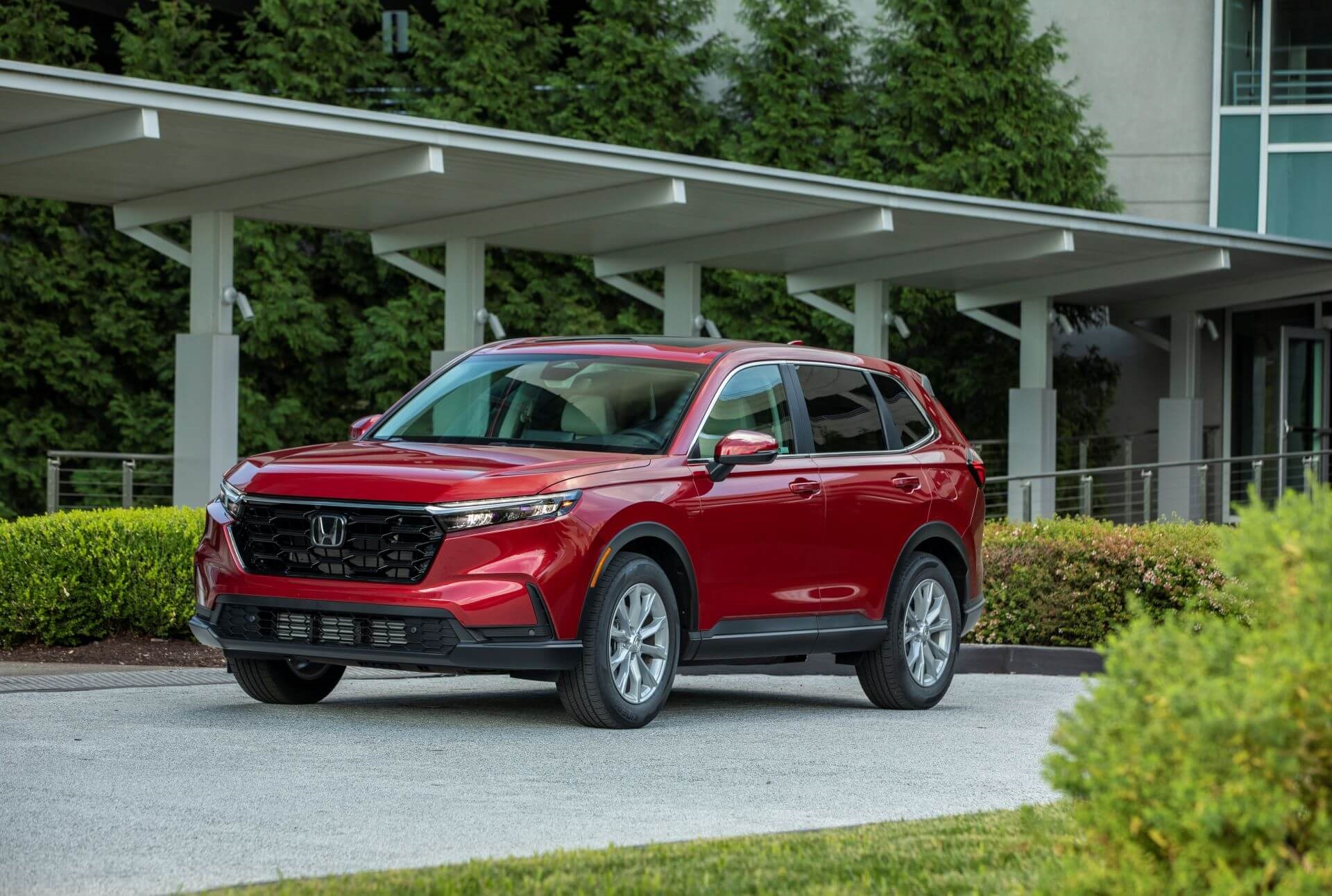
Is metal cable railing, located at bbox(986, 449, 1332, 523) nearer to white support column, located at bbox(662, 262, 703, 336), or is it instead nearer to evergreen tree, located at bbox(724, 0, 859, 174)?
white support column, located at bbox(662, 262, 703, 336)

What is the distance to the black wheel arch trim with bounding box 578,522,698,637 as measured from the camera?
868cm

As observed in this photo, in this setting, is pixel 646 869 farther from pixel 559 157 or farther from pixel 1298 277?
pixel 1298 277

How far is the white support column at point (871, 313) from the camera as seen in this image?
23844 mm

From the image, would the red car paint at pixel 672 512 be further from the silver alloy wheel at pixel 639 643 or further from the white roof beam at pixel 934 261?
the white roof beam at pixel 934 261

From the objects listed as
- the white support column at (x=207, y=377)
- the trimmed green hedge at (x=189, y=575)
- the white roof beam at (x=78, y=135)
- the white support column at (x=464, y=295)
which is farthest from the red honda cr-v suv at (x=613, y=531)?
the white support column at (x=464, y=295)

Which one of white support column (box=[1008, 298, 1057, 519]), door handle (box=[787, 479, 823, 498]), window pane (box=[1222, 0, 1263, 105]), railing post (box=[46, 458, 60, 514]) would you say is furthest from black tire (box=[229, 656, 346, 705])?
window pane (box=[1222, 0, 1263, 105])

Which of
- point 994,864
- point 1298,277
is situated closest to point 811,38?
point 1298,277

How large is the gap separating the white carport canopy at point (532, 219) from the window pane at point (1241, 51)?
12.0 feet

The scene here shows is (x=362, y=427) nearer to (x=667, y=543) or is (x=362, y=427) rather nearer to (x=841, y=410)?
(x=667, y=543)

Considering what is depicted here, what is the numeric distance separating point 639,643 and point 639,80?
21102 millimetres

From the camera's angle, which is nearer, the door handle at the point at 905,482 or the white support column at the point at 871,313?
the door handle at the point at 905,482

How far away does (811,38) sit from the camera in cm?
2962

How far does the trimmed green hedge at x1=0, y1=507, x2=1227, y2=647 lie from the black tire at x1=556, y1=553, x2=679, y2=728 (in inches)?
108

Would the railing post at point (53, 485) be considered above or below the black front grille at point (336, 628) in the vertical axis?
above
